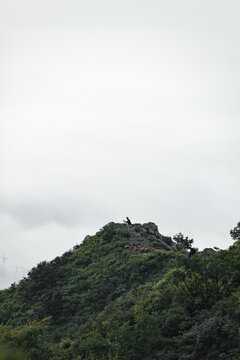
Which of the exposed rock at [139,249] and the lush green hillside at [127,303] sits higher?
the exposed rock at [139,249]

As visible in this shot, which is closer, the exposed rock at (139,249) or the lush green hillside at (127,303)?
the lush green hillside at (127,303)

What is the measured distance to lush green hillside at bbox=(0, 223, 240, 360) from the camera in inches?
567

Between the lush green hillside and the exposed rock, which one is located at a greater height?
the exposed rock

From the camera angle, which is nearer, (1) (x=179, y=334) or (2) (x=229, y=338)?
(2) (x=229, y=338)

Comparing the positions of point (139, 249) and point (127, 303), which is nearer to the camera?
point (127, 303)

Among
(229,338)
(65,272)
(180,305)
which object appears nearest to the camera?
(229,338)

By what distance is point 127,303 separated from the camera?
25.4m

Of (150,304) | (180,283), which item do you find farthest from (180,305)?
(150,304)

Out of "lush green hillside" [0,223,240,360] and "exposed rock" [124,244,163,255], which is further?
"exposed rock" [124,244,163,255]

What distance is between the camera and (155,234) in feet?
151

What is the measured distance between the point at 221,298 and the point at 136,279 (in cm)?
1621

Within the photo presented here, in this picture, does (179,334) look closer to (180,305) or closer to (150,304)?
(180,305)

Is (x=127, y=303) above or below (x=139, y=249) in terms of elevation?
below

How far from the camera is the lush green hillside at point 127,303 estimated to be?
47.3ft
